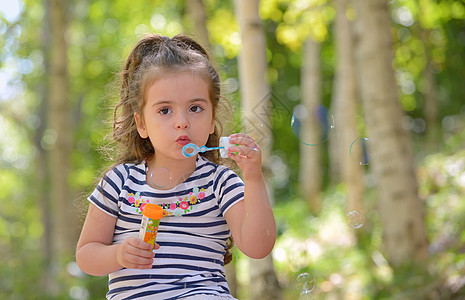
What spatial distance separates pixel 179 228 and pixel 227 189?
194 millimetres

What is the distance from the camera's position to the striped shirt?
1829 millimetres

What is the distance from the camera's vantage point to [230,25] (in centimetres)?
759

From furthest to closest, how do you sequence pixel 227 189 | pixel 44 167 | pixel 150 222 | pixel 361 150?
1. pixel 44 167
2. pixel 361 150
3. pixel 227 189
4. pixel 150 222

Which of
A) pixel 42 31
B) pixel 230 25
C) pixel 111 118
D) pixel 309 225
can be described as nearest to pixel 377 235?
pixel 309 225

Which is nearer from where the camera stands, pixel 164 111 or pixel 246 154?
pixel 246 154

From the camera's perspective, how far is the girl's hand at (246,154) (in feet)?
5.60

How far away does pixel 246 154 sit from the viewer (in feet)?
5.62

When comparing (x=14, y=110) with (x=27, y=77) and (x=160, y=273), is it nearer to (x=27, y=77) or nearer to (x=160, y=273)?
(x=27, y=77)

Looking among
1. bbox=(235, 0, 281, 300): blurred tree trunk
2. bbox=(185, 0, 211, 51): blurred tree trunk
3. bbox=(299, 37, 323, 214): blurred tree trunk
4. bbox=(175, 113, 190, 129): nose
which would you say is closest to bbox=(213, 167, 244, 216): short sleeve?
bbox=(175, 113, 190, 129): nose

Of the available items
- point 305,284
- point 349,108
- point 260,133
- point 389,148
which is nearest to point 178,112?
point 260,133

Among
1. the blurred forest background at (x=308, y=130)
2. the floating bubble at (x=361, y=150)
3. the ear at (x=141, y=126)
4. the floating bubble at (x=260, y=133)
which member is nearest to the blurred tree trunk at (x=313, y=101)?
the blurred forest background at (x=308, y=130)

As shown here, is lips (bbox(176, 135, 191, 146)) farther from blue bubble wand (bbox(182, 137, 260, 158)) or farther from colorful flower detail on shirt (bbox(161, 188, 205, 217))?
colorful flower detail on shirt (bbox(161, 188, 205, 217))

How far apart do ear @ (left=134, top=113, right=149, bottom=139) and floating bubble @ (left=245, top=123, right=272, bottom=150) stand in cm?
34

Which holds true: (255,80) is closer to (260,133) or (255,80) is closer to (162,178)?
(260,133)
